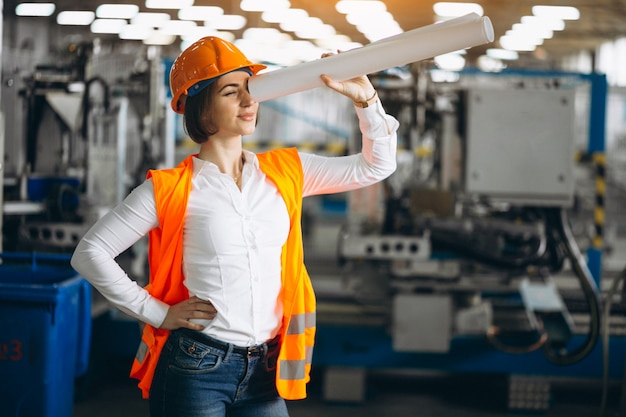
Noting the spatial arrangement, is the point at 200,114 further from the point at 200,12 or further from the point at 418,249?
the point at 200,12

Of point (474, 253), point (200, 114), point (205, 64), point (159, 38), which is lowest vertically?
point (474, 253)

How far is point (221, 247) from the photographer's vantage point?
66.1 inches

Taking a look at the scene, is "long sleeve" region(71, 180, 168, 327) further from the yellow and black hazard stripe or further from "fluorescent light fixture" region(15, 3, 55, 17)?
"fluorescent light fixture" region(15, 3, 55, 17)

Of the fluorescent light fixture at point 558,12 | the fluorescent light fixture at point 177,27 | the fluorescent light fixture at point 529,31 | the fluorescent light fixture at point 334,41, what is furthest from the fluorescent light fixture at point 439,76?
the fluorescent light fixture at point 334,41

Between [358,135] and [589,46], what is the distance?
16059 mm

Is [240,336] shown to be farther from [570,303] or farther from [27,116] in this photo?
[570,303]

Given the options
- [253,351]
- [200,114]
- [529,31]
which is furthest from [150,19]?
[253,351]

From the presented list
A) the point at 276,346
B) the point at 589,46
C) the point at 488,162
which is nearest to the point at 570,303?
the point at 488,162

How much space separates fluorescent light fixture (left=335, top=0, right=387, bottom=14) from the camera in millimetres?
12031

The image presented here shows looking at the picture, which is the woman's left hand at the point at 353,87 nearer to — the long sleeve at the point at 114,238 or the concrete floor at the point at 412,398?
the long sleeve at the point at 114,238

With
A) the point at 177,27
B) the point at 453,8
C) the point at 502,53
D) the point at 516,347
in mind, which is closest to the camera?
the point at 516,347

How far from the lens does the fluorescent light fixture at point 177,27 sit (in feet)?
43.3

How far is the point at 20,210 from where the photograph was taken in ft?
13.0

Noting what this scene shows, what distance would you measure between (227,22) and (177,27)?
99cm
